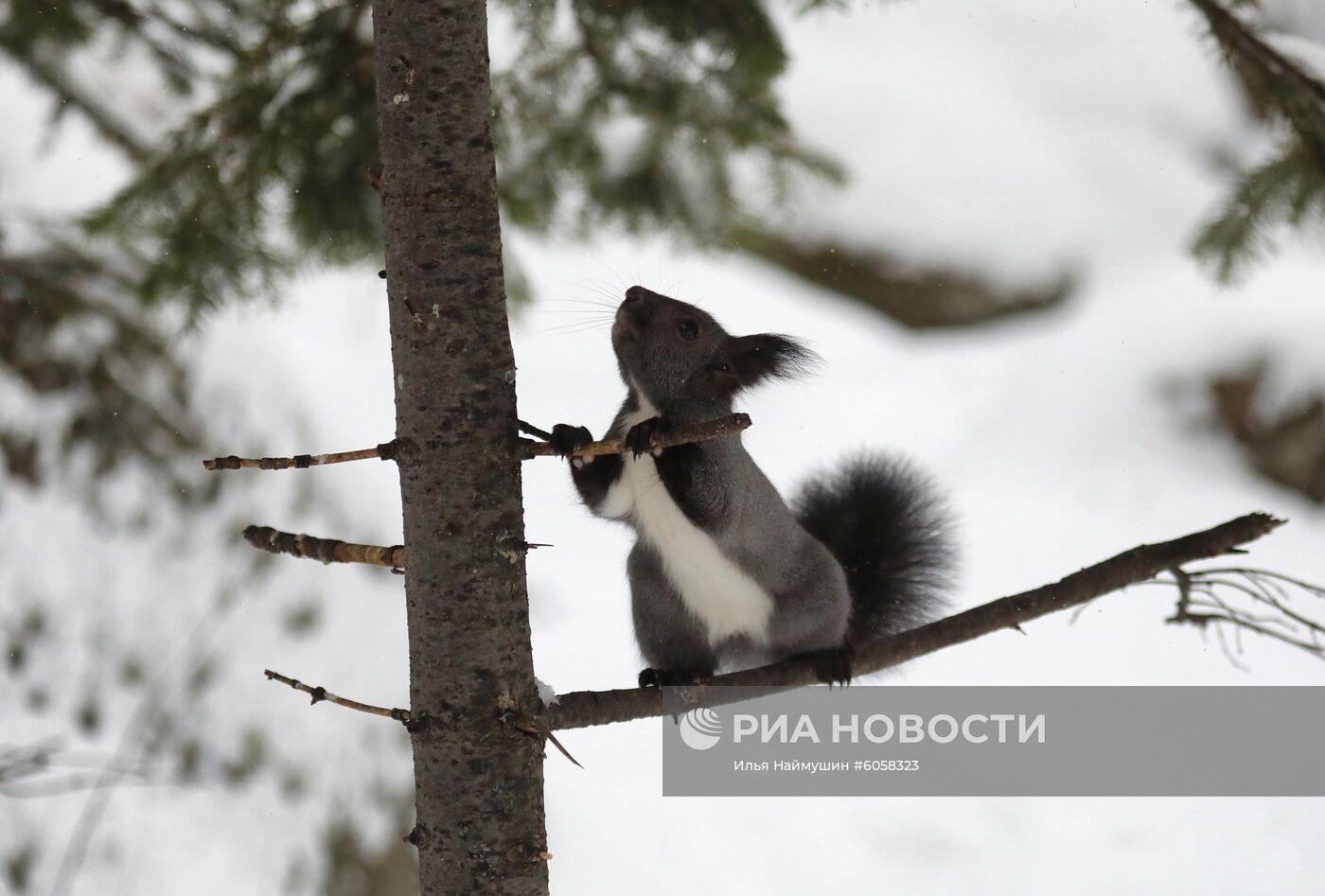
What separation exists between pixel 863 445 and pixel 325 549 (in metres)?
0.96

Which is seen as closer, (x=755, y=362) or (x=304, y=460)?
(x=304, y=460)

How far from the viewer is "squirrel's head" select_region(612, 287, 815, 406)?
1.23 meters

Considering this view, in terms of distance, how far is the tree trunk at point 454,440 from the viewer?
853 millimetres

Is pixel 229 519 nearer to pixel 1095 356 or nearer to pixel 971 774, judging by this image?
pixel 971 774

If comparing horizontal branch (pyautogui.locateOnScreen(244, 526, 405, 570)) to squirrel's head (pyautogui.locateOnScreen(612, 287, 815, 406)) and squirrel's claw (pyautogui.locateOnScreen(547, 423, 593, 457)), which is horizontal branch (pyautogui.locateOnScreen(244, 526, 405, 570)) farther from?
squirrel's head (pyautogui.locateOnScreen(612, 287, 815, 406))

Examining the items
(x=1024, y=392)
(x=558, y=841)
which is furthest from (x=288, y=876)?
(x=1024, y=392)

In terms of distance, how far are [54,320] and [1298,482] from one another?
112 inches

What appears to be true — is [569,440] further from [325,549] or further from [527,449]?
[325,549]

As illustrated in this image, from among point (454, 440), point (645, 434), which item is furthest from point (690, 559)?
point (454, 440)

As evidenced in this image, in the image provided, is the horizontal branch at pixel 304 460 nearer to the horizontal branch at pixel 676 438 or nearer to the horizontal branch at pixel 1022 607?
the horizontal branch at pixel 676 438

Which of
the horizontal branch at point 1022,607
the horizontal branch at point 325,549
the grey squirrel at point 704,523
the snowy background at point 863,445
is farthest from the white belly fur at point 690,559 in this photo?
the horizontal branch at point 325,549

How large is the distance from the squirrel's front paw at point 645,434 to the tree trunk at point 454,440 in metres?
0.11

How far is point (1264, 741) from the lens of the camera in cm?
→ 203

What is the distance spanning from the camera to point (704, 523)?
3.94ft
